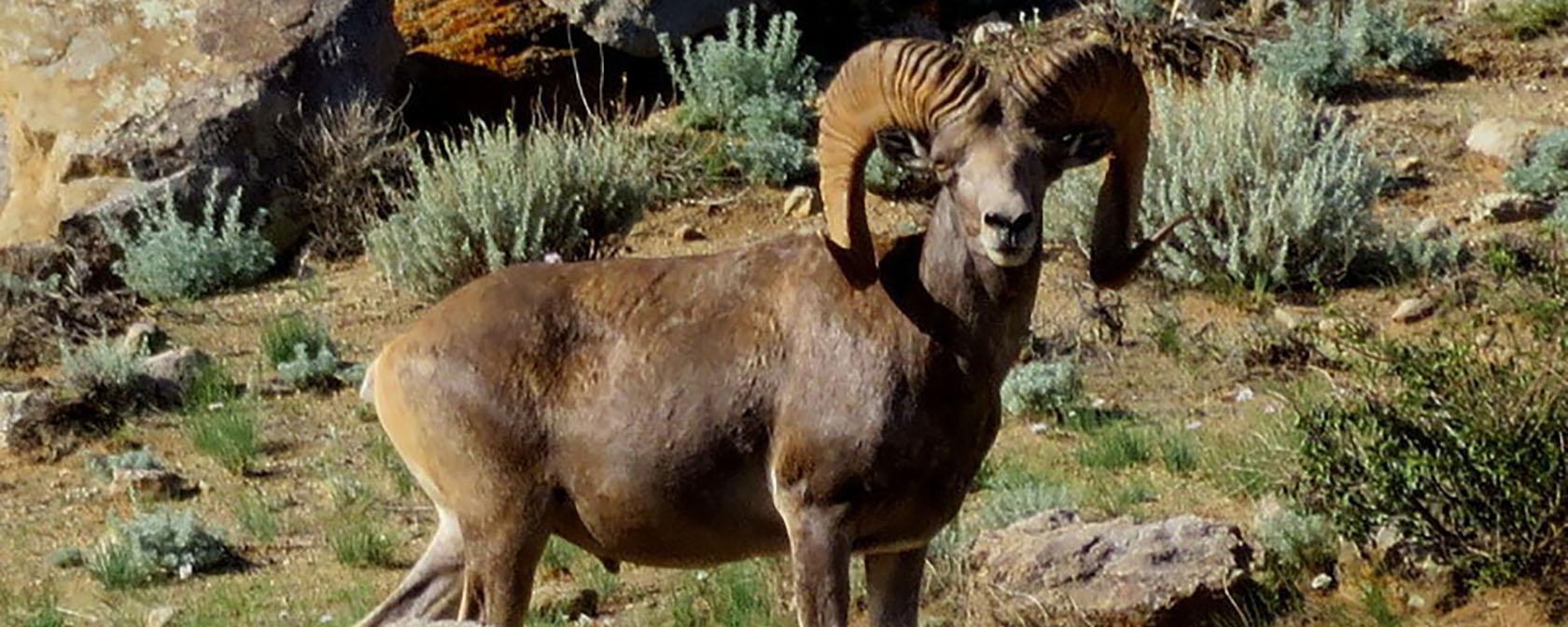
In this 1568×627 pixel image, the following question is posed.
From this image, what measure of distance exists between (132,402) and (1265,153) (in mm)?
5370

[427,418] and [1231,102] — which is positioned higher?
[427,418]

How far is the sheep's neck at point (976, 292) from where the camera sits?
834 centimetres

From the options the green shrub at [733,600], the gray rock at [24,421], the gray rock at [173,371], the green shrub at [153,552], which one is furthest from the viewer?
the gray rock at [173,371]

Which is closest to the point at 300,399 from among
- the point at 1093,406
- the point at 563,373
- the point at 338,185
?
the point at 338,185

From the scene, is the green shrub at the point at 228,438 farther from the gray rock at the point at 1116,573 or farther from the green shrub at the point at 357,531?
the gray rock at the point at 1116,573

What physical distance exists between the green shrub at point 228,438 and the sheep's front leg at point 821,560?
5.15 metres

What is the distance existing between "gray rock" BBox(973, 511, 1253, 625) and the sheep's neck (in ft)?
6.01

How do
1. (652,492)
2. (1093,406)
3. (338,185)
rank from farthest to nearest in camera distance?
(338,185) < (1093,406) < (652,492)

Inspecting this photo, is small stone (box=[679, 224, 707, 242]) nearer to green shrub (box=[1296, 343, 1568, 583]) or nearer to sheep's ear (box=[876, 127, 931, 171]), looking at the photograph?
green shrub (box=[1296, 343, 1568, 583])

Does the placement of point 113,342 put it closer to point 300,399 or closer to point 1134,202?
point 300,399

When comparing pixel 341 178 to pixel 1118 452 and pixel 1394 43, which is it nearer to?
pixel 1118 452

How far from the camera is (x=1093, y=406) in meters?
13.1

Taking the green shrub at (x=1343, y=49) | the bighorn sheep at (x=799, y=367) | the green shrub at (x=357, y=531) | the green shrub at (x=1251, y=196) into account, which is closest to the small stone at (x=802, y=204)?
the green shrub at (x=1251, y=196)

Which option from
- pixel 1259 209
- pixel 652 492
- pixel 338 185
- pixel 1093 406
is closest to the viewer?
pixel 652 492
